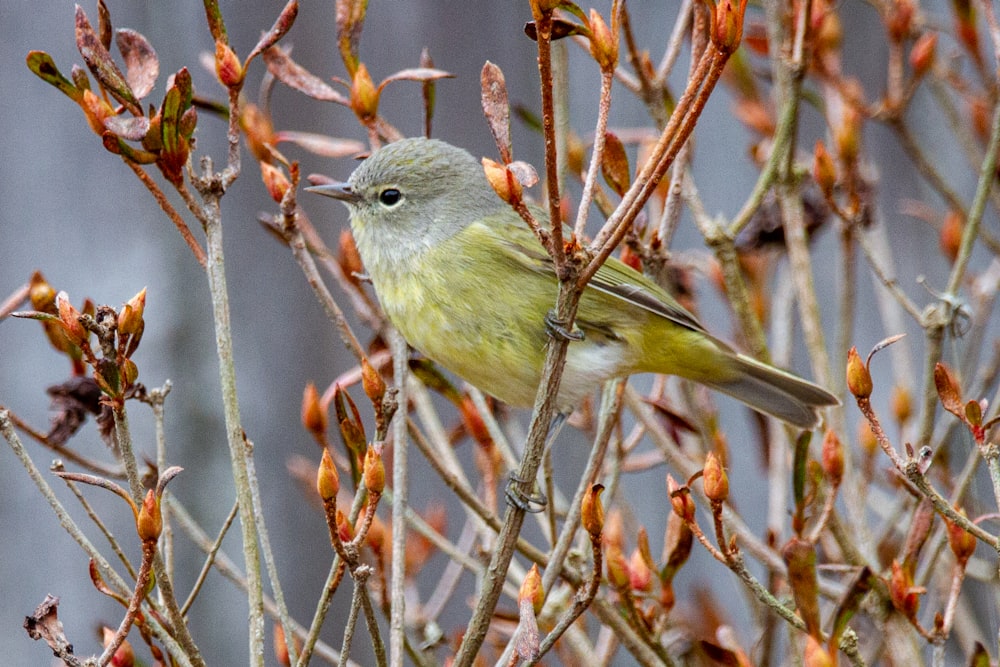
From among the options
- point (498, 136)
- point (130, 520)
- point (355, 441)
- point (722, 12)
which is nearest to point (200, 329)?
point (130, 520)

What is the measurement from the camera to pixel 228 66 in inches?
68.1

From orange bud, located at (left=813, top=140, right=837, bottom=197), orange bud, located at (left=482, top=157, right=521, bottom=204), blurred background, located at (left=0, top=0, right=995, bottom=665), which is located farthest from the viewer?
blurred background, located at (left=0, top=0, right=995, bottom=665)

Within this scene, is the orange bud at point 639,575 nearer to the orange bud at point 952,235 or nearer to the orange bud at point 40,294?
the orange bud at point 40,294

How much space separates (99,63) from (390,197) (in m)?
1.16

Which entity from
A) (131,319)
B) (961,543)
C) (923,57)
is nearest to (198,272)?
(923,57)

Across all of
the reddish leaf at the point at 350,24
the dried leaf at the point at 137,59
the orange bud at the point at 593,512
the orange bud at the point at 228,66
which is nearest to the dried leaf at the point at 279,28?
the orange bud at the point at 228,66

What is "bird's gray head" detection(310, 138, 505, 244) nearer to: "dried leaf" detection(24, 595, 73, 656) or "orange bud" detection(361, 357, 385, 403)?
"orange bud" detection(361, 357, 385, 403)

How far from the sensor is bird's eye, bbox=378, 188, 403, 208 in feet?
8.77

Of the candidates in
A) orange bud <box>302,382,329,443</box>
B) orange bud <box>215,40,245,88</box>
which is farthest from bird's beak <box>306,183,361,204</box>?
orange bud <box>215,40,245,88</box>

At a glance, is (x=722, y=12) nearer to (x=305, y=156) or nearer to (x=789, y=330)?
(x=789, y=330)

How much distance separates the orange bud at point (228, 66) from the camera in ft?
5.66

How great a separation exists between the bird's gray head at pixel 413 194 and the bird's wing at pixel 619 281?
17 centimetres

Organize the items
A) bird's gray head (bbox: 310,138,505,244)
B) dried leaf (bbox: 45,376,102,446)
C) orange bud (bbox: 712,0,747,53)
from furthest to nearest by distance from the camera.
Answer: bird's gray head (bbox: 310,138,505,244) → dried leaf (bbox: 45,376,102,446) → orange bud (bbox: 712,0,747,53)

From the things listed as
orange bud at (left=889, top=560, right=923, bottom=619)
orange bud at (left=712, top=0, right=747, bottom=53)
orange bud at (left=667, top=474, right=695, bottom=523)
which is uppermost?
orange bud at (left=712, top=0, right=747, bottom=53)
